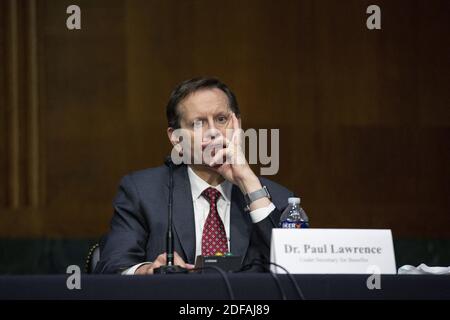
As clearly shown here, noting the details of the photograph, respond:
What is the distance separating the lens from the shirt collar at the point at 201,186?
9.90 ft

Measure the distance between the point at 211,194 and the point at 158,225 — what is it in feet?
0.87

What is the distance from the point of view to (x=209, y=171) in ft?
10.0

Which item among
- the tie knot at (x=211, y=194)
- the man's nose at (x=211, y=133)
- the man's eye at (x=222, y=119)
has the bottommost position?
the tie knot at (x=211, y=194)

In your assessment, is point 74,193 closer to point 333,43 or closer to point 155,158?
point 155,158

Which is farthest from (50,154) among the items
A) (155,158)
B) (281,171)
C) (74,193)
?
(281,171)

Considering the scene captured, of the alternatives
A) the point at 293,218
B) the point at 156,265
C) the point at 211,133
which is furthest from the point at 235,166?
the point at 156,265

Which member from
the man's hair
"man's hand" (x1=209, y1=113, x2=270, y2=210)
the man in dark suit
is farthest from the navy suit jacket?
the man's hair

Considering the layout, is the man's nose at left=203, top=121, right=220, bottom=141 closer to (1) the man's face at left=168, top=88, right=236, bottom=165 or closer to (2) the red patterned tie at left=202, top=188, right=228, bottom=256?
(1) the man's face at left=168, top=88, right=236, bottom=165

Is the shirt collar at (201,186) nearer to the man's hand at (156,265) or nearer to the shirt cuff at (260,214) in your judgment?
the shirt cuff at (260,214)

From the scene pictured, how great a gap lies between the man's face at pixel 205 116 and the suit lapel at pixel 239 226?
234 millimetres

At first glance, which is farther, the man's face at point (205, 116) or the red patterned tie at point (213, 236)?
the man's face at point (205, 116)

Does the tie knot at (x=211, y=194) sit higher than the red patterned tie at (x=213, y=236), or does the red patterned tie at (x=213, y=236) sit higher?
the tie knot at (x=211, y=194)

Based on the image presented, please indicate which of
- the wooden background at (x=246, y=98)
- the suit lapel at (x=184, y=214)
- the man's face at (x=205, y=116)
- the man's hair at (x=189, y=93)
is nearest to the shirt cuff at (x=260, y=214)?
the suit lapel at (x=184, y=214)

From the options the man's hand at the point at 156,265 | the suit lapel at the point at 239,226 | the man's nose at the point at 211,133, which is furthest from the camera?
the man's nose at the point at 211,133
